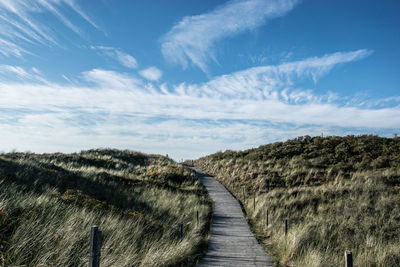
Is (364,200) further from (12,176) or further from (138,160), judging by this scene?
(138,160)

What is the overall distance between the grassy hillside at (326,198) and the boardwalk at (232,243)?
2.09ft

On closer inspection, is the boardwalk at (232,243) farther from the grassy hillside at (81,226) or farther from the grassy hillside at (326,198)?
the grassy hillside at (326,198)

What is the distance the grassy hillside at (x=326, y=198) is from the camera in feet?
27.5

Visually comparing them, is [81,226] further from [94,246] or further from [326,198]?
[326,198]

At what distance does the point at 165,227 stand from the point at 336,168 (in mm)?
17127

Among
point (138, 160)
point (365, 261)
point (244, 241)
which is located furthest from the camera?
point (138, 160)

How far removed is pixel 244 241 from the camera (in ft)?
31.1

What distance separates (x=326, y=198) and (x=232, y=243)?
880 cm

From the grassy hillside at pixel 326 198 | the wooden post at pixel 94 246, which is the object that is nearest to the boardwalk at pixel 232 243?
the grassy hillside at pixel 326 198

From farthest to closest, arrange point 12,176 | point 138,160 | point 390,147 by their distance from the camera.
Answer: point 138,160 < point 390,147 < point 12,176

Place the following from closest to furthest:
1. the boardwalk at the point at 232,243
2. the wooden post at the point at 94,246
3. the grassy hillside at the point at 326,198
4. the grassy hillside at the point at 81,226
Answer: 1. the wooden post at the point at 94,246
2. the grassy hillside at the point at 81,226
3. the boardwalk at the point at 232,243
4. the grassy hillside at the point at 326,198

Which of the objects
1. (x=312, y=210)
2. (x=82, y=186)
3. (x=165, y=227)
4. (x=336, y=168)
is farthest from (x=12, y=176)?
(x=336, y=168)

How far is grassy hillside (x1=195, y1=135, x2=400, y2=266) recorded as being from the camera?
27.5 feet

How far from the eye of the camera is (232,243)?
926cm
